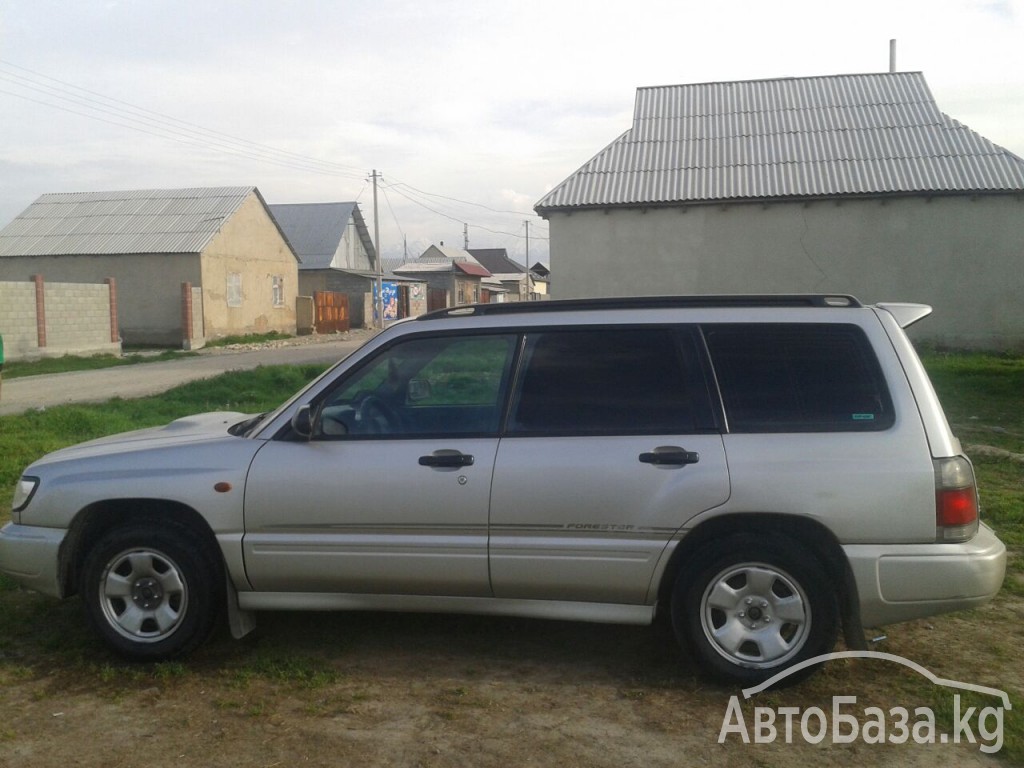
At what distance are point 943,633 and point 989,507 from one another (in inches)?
109

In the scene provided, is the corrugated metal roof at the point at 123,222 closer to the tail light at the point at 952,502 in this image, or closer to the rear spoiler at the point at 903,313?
the rear spoiler at the point at 903,313

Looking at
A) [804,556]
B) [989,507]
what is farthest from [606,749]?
[989,507]

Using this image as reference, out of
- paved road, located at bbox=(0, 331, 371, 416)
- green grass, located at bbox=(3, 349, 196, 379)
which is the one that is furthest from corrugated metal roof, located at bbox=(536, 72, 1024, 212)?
green grass, located at bbox=(3, 349, 196, 379)

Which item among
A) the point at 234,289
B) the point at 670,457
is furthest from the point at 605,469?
the point at 234,289

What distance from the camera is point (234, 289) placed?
3269 cm

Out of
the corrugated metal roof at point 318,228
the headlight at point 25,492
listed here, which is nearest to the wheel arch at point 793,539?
the headlight at point 25,492

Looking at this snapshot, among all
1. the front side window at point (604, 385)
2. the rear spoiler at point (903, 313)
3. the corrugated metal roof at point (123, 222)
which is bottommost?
the front side window at point (604, 385)

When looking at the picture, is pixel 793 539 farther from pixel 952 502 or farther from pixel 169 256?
pixel 169 256

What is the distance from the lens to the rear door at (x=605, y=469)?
3.99 metres

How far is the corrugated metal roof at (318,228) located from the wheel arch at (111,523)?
4148 cm

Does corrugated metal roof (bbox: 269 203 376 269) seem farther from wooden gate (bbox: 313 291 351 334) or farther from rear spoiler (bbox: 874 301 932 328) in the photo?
rear spoiler (bbox: 874 301 932 328)

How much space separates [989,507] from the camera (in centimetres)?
709

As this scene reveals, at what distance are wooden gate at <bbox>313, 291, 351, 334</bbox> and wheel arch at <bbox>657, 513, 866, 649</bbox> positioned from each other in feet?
119

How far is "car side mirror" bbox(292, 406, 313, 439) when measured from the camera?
14.0 feet
